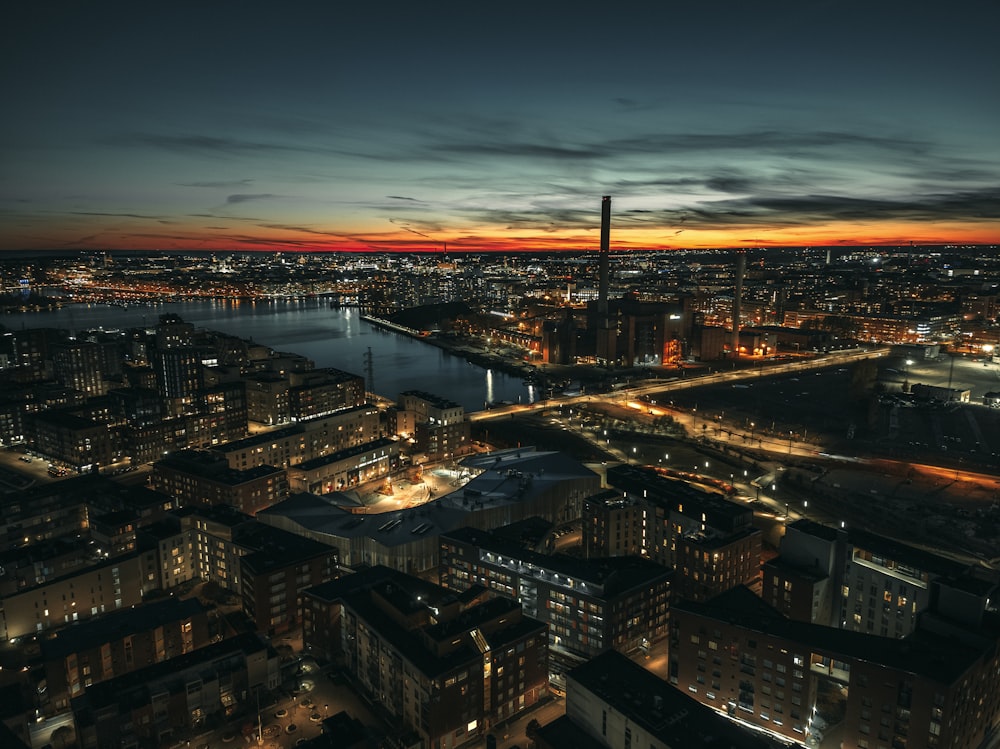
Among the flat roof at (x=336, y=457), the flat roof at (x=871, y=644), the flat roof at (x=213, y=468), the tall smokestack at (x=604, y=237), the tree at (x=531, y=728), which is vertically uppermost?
the tall smokestack at (x=604, y=237)

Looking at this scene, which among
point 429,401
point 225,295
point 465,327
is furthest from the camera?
point 225,295

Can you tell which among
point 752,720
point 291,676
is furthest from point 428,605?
point 752,720

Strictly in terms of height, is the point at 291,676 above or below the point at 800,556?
below

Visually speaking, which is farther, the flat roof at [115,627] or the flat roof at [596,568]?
the flat roof at [596,568]

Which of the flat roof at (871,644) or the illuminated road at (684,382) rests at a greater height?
the flat roof at (871,644)

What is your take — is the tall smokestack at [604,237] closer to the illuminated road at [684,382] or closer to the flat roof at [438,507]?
the illuminated road at [684,382]

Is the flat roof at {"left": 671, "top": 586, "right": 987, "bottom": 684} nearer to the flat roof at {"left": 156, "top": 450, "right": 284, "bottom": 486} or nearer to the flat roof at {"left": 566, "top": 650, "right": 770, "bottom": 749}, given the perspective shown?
the flat roof at {"left": 566, "top": 650, "right": 770, "bottom": 749}

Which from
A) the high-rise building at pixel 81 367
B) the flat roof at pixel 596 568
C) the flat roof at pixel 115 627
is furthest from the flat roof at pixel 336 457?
the high-rise building at pixel 81 367

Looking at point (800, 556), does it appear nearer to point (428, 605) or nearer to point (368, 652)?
point (428, 605)

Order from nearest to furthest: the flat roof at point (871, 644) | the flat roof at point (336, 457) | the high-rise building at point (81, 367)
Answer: the flat roof at point (871, 644), the flat roof at point (336, 457), the high-rise building at point (81, 367)
